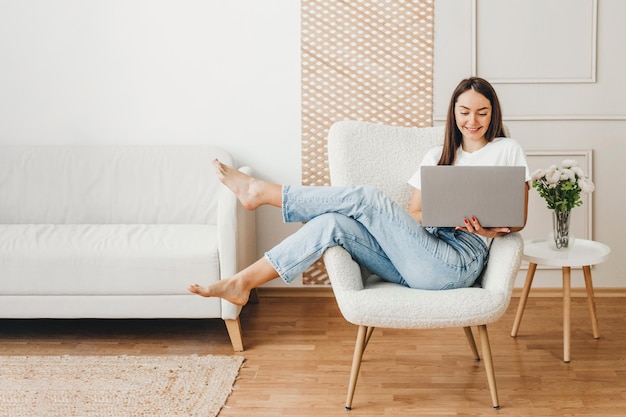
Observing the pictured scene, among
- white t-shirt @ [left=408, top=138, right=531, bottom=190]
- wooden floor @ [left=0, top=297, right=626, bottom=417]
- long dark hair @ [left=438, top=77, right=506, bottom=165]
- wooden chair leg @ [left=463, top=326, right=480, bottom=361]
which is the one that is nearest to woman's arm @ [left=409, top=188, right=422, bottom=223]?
white t-shirt @ [left=408, top=138, right=531, bottom=190]

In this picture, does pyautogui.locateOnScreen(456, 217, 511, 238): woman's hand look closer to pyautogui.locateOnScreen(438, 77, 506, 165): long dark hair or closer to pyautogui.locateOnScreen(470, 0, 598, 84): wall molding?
pyautogui.locateOnScreen(438, 77, 506, 165): long dark hair

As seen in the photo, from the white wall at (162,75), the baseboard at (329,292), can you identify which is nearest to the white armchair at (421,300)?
the baseboard at (329,292)

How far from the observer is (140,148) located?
3.46 m

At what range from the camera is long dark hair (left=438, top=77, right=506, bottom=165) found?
2.49 meters

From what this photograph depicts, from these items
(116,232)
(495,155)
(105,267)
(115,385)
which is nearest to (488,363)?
(495,155)

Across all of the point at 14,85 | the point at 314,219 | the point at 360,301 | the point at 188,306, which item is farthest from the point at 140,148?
the point at 360,301

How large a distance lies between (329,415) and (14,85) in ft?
7.69

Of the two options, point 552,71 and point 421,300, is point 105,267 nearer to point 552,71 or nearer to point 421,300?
point 421,300

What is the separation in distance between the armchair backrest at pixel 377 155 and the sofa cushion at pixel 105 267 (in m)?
0.60

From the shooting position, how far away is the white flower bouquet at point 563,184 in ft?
8.90

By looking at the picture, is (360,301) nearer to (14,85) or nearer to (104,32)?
(104,32)

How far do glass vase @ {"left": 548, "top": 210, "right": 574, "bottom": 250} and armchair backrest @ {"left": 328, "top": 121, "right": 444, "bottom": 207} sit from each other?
538mm

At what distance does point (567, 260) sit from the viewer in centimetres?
265

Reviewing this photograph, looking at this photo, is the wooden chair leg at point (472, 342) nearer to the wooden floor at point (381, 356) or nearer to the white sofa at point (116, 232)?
the wooden floor at point (381, 356)
